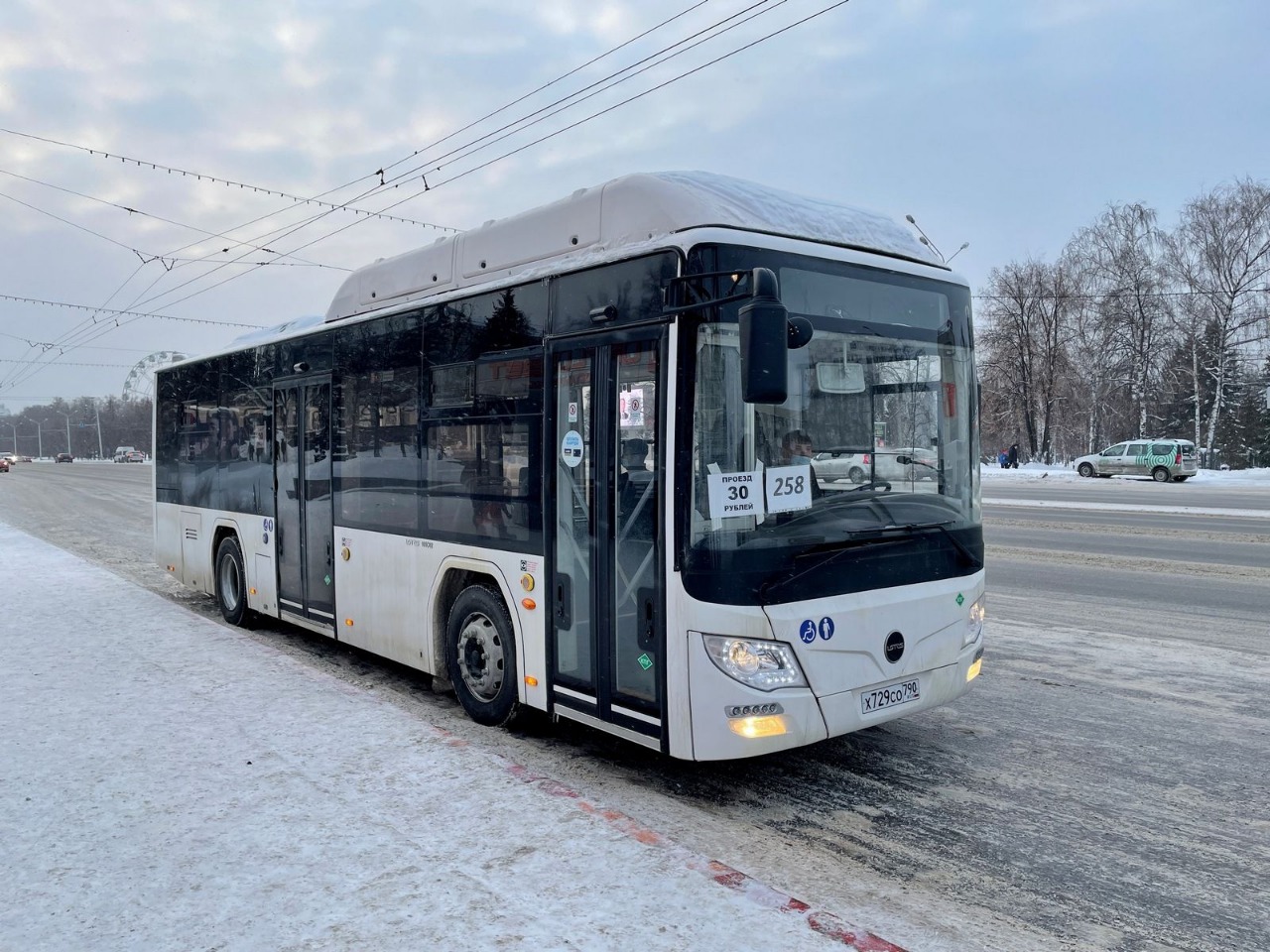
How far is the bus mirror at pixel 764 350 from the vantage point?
4.14 m

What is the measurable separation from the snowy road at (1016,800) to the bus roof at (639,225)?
2925 mm

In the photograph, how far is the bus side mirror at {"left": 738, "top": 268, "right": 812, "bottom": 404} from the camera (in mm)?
4137

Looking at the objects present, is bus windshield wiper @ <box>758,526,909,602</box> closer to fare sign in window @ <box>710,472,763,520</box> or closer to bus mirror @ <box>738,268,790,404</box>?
fare sign in window @ <box>710,472,763,520</box>

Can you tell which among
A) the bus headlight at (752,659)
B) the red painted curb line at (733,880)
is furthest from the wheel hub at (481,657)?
the bus headlight at (752,659)

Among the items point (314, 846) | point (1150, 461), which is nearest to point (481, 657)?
point (314, 846)

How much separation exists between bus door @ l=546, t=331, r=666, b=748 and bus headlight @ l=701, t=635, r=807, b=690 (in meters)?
0.32

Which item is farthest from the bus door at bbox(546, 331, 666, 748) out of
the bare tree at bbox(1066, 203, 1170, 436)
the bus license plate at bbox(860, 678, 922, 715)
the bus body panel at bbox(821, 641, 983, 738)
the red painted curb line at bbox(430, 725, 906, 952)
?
the bare tree at bbox(1066, 203, 1170, 436)

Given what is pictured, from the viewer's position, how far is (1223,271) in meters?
48.3

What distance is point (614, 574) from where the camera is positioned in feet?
16.5

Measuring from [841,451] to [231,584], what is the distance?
7489 millimetres

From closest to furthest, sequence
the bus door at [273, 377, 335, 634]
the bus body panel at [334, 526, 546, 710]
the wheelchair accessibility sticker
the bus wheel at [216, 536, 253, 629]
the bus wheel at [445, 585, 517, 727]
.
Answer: the wheelchair accessibility sticker
the bus body panel at [334, 526, 546, 710]
the bus wheel at [445, 585, 517, 727]
the bus door at [273, 377, 335, 634]
the bus wheel at [216, 536, 253, 629]

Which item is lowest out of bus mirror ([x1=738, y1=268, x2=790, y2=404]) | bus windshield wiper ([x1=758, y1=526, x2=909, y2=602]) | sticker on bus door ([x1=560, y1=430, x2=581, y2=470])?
bus windshield wiper ([x1=758, y1=526, x2=909, y2=602])

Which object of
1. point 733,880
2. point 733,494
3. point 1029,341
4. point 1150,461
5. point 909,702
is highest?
point 1029,341

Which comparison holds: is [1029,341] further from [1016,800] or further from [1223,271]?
[1016,800]
